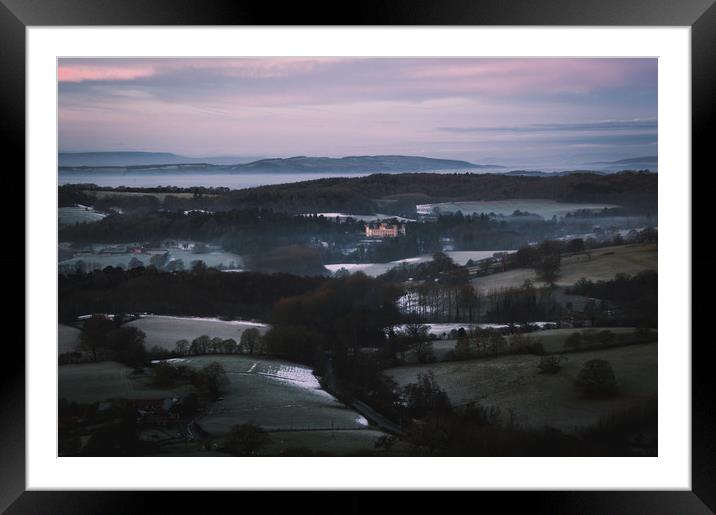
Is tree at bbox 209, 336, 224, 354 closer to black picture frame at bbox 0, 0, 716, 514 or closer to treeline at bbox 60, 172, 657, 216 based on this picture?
treeline at bbox 60, 172, 657, 216

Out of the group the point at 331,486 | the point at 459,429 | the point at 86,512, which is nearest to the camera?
the point at 86,512

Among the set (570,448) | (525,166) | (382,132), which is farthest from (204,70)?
(570,448)

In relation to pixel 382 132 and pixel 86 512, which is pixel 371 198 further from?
pixel 86 512

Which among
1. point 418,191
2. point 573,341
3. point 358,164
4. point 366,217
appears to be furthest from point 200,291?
point 573,341

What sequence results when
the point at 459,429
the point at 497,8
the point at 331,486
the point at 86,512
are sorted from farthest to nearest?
the point at 459,429, the point at 331,486, the point at 86,512, the point at 497,8

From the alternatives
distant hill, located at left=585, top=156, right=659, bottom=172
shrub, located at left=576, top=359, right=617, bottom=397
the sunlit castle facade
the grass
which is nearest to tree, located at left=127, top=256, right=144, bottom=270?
the sunlit castle facade
